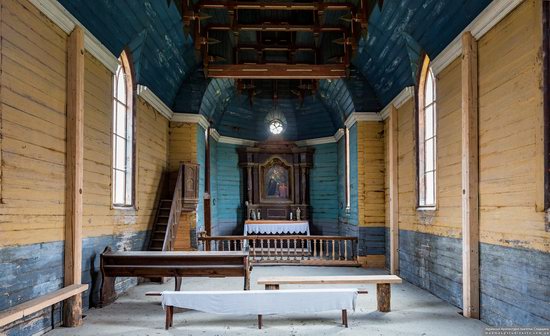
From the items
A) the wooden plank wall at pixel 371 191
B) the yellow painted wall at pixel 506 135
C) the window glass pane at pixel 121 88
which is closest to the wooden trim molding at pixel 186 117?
the window glass pane at pixel 121 88

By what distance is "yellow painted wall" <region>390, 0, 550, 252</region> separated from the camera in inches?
171

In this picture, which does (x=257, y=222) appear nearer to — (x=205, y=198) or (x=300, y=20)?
(x=205, y=198)

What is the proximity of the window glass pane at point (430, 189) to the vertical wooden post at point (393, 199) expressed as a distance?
1558mm

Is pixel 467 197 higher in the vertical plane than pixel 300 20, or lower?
lower

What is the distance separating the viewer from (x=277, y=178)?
15.5m

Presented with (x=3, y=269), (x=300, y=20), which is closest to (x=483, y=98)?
(x=3, y=269)

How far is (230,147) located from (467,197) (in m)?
10.4

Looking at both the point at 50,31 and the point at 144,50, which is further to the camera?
the point at 144,50

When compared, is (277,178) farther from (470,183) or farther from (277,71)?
(470,183)

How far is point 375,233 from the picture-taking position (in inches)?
418

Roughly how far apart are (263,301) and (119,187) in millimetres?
4177

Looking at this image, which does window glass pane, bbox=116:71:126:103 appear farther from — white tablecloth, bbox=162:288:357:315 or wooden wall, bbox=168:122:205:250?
white tablecloth, bbox=162:288:357:315

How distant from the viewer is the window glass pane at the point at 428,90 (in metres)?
7.76

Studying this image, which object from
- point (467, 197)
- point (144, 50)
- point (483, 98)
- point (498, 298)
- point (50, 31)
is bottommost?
point (498, 298)
